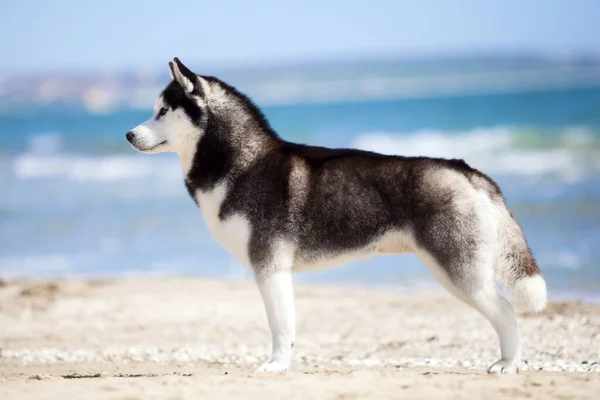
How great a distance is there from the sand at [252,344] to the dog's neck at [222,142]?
4.88 ft

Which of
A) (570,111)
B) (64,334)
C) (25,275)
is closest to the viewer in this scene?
(64,334)

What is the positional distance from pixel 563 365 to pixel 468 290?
1.93 m

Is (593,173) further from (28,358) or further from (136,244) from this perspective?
(28,358)

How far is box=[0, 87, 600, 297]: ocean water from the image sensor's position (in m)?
14.2

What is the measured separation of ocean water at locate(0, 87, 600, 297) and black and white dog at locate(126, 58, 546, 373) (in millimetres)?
5724

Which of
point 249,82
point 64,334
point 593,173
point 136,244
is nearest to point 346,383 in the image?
point 64,334

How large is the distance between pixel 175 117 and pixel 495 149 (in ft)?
70.8

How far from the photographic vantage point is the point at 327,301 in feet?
36.5

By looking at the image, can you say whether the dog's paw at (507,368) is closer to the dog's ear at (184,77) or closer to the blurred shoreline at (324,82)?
the dog's ear at (184,77)

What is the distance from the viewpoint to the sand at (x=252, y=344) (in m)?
5.96

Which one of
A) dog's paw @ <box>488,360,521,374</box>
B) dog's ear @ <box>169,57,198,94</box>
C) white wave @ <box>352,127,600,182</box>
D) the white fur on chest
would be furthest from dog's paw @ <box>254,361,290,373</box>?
white wave @ <box>352,127,600,182</box>

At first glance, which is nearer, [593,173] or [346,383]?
[346,383]

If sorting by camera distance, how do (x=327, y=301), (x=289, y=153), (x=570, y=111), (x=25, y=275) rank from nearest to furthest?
(x=289, y=153)
(x=327, y=301)
(x=25, y=275)
(x=570, y=111)

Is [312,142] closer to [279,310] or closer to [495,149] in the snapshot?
[495,149]
